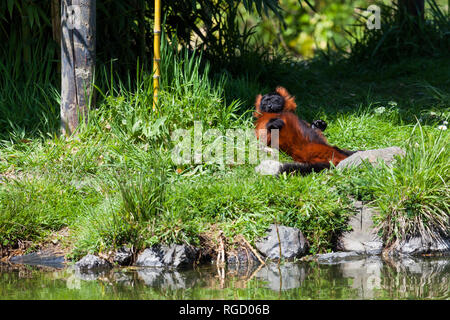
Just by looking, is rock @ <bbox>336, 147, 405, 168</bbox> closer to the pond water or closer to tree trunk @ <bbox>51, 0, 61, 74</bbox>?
the pond water

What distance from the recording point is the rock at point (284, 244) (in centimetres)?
420

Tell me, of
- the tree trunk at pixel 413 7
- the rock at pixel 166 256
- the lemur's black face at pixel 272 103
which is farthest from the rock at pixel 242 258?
the tree trunk at pixel 413 7

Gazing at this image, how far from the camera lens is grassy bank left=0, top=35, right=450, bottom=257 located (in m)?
4.24

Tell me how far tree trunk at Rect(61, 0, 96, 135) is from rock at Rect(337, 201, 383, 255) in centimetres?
253

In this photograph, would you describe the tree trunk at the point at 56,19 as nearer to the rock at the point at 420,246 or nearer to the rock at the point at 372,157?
the rock at the point at 372,157

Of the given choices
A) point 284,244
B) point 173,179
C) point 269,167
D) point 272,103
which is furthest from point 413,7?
point 284,244

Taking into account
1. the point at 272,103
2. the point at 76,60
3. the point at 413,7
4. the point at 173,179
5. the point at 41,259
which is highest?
the point at 413,7

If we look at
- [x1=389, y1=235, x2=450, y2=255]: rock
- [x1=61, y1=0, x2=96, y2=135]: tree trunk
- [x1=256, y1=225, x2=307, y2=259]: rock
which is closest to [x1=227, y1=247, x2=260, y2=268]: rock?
[x1=256, y1=225, x2=307, y2=259]: rock

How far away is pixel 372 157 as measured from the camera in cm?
481

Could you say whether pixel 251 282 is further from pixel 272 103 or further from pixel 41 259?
pixel 272 103

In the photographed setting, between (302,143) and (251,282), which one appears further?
(302,143)

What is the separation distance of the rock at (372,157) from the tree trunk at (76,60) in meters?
2.32

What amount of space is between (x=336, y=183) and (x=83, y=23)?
2.62 m

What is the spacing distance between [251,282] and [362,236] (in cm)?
112
